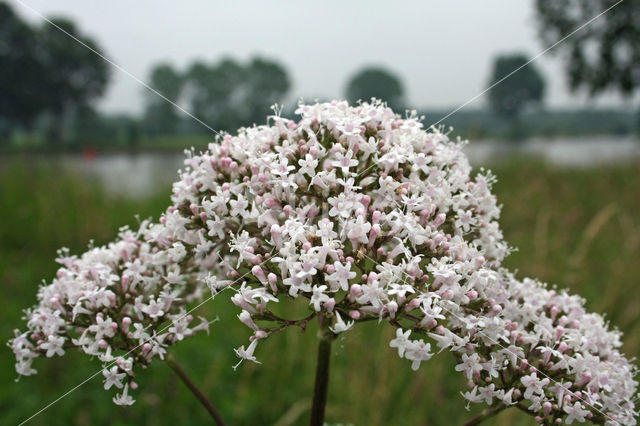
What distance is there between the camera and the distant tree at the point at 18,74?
27.1m

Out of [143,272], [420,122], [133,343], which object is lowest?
[133,343]

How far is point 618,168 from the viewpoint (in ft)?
45.8

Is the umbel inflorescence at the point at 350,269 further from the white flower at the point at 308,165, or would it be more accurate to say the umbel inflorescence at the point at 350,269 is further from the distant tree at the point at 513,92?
the distant tree at the point at 513,92

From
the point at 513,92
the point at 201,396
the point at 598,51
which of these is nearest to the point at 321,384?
the point at 201,396

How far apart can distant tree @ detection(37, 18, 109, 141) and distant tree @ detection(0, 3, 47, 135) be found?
1.53 ft

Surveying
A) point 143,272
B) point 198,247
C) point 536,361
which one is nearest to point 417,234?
point 536,361

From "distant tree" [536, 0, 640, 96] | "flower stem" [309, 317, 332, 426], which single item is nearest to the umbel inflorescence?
"flower stem" [309, 317, 332, 426]

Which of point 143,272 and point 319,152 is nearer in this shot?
point 319,152

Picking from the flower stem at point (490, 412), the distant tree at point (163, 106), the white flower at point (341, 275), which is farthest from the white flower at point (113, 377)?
the distant tree at point (163, 106)

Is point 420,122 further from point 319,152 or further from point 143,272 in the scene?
point 143,272

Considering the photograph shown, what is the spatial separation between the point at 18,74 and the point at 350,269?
3149 centimetres

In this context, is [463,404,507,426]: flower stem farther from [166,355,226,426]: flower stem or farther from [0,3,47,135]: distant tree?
[0,3,47,135]: distant tree

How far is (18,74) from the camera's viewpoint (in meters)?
27.3

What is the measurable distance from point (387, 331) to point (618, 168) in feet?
38.6
